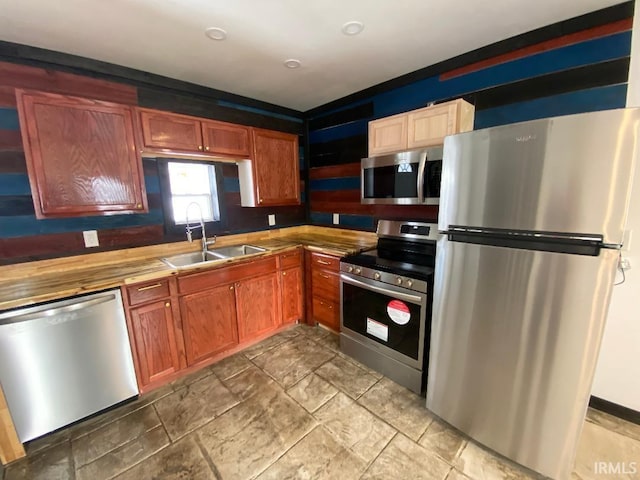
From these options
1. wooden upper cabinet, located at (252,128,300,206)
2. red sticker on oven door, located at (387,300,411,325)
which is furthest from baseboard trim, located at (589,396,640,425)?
wooden upper cabinet, located at (252,128,300,206)

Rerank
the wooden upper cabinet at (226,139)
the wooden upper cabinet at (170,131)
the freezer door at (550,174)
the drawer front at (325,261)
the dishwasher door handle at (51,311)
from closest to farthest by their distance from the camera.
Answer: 1. the freezer door at (550,174)
2. the dishwasher door handle at (51,311)
3. the wooden upper cabinet at (170,131)
4. the wooden upper cabinet at (226,139)
5. the drawer front at (325,261)

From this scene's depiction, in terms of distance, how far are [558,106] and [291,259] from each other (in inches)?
96.5

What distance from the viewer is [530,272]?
4.11 ft

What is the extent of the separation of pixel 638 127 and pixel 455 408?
1646 millimetres

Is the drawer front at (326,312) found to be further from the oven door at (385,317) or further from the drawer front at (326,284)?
the oven door at (385,317)

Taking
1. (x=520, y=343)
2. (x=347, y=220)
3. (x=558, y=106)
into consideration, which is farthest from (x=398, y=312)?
(x=558, y=106)

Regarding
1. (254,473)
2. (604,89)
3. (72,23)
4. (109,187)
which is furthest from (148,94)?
(604,89)

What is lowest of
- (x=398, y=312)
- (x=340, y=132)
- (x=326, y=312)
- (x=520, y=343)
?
(x=326, y=312)

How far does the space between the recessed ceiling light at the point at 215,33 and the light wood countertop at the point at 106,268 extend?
163 cm

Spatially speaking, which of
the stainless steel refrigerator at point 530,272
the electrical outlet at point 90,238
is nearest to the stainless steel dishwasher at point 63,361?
the electrical outlet at point 90,238

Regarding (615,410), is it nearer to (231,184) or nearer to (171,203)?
(231,184)

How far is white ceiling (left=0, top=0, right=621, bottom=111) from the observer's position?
1473 millimetres

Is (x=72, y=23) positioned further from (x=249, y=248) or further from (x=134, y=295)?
(x=249, y=248)

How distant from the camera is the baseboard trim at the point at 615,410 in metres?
1.67
